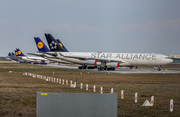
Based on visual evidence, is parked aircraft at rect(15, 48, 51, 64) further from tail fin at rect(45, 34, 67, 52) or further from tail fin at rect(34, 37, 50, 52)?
tail fin at rect(45, 34, 67, 52)

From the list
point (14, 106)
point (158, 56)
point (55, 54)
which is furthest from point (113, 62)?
point (14, 106)

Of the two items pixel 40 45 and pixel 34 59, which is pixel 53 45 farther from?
pixel 34 59

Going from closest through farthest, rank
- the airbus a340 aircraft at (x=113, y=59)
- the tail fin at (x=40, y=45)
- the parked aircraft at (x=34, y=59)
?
1. the airbus a340 aircraft at (x=113, y=59)
2. the tail fin at (x=40, y=45)
3. the parked aircraft at (x=34, y=59)

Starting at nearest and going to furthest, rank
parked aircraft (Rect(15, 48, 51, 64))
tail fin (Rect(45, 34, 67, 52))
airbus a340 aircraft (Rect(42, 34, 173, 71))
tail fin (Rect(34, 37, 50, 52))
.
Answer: airbus a340 aircraft (Rect(42, 34, 173, 71)) → tail fin (Rect(45, 34, 67, 52)) → tail fin (Rect(34, 37, 50, 52)) → parked aircraft (Rect(15, 48, 51, 64))

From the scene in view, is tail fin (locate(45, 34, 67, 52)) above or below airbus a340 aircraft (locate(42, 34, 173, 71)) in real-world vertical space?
above

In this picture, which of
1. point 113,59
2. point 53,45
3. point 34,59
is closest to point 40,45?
point 53,45

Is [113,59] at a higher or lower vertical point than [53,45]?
lower

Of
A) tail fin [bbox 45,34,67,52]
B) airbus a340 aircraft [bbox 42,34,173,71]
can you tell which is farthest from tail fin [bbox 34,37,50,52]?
airbus a340 aircraft [bbox 42,34,173,71]

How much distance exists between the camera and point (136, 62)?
76062mm

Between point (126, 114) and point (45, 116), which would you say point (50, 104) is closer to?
point (45, 116)

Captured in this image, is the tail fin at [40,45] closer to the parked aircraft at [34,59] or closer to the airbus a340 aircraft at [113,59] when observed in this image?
the airbus a340 aircraft at [113,59]

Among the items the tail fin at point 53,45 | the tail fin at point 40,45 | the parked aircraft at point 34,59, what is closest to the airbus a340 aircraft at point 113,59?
the tail fin at point 53,45

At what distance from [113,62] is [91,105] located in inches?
2536

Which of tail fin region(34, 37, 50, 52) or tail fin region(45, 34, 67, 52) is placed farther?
tail fin region(34, 37, 50, 52)
